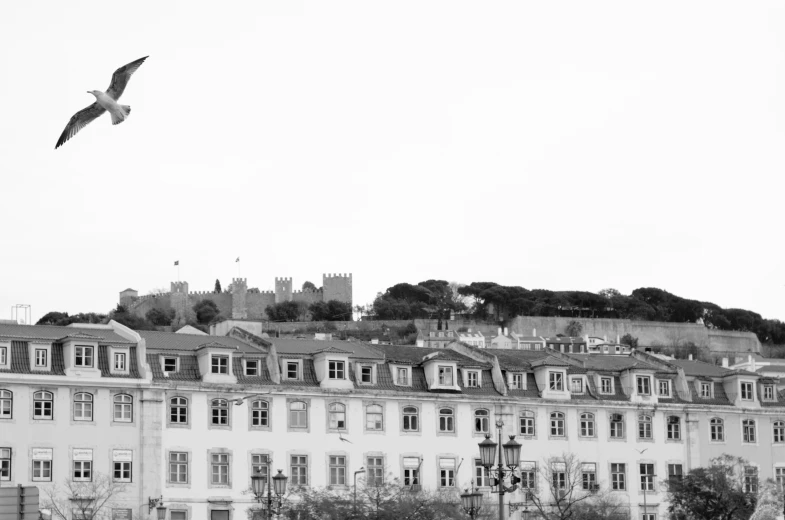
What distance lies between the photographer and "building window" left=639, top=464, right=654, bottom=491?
3137 inches

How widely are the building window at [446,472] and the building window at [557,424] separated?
6.15m

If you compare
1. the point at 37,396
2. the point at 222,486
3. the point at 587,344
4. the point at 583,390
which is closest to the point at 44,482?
the point at 37,396

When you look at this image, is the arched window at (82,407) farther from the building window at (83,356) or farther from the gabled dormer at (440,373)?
the gabled dormer at (440,373)

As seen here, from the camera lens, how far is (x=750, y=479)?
79312 mm

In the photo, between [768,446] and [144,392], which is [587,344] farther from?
[144,392]

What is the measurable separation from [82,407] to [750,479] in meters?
34.2

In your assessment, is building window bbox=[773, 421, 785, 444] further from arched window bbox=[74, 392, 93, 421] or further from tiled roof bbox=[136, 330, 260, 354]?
arched window bbox=[74, 392, 93, 421]

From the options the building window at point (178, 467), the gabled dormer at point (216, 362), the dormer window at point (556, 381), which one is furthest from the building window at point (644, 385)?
the building window at point (178, 467)

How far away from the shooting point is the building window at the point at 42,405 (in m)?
67.3

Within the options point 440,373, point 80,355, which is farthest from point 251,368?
point 440,373

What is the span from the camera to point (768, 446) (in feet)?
274

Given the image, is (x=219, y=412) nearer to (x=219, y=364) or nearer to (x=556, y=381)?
(x=219, y=364)

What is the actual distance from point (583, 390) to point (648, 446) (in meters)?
4.47

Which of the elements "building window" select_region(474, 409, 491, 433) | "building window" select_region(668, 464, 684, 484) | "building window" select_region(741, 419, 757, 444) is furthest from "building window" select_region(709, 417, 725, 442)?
"building window" select_region(474, 409, 491, 433)
